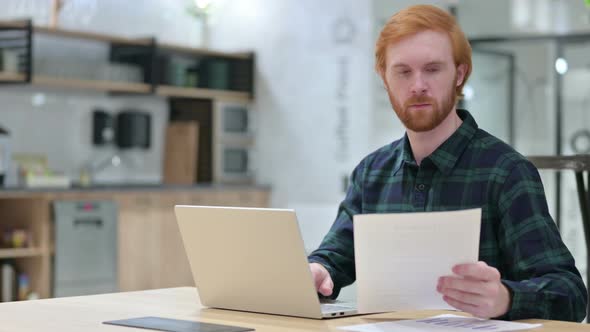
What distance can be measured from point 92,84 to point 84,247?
4.24 feet

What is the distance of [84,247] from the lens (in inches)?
266

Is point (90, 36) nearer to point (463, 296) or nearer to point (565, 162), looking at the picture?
point (565, 162)

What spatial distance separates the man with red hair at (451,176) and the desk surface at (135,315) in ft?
0.61

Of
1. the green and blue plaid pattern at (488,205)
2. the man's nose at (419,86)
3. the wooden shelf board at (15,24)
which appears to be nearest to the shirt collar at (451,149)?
the green and blue plaid pattern at (488,205)

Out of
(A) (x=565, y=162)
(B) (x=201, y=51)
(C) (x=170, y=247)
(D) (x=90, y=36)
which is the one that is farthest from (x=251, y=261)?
(B) (x=201, y=51)

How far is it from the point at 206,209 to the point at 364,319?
0.37 metres

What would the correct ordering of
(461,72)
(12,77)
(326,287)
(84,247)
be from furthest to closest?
(12,77)
(84,247)
(461,72)
(326,287)

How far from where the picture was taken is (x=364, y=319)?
1888mm

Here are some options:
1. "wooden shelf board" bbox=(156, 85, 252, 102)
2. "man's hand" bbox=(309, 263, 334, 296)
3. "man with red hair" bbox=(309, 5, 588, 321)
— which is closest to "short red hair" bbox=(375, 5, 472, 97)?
"man with red hair" bbox=(309, 5, 588, 321)

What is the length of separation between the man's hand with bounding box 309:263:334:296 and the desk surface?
18cm

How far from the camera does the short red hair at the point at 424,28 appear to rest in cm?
215

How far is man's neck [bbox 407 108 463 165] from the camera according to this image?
2.22m

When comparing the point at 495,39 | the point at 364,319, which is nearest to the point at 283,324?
the point at 364,319

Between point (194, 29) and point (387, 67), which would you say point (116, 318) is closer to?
point (387, 67)
